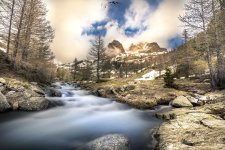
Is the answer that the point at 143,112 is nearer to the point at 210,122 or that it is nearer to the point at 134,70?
the point at 210,122

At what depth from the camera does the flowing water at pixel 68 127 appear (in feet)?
30.1

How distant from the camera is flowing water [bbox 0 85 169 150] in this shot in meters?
9.17

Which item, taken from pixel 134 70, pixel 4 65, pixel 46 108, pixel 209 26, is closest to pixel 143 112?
pixel 46 108

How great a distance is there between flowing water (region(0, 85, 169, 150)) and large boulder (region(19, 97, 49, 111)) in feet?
1.89

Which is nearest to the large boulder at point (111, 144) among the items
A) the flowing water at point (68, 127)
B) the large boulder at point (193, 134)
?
the flowing water at point (68, 127)

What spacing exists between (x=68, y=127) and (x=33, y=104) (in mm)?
4270

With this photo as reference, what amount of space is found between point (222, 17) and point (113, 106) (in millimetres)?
13215

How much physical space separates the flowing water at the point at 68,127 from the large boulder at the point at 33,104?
1.89 ft

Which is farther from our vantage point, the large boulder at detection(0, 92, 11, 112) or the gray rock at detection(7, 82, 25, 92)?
the gray rock at detection(7, 82, 25, 92)

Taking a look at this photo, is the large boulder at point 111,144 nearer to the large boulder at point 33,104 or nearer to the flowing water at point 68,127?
the flowing water at point 68,127

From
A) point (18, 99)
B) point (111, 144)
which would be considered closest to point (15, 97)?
point (18, 99)

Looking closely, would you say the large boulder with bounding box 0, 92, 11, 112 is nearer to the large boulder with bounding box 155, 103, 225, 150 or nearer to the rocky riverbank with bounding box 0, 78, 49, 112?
the rocky riverbank with bounding box 0, 78, 49, 112

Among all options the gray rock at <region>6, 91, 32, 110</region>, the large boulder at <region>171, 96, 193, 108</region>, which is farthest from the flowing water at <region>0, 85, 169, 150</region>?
the large boulder at <region>171, 96, 193, 108</region>

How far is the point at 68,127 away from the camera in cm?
1173
